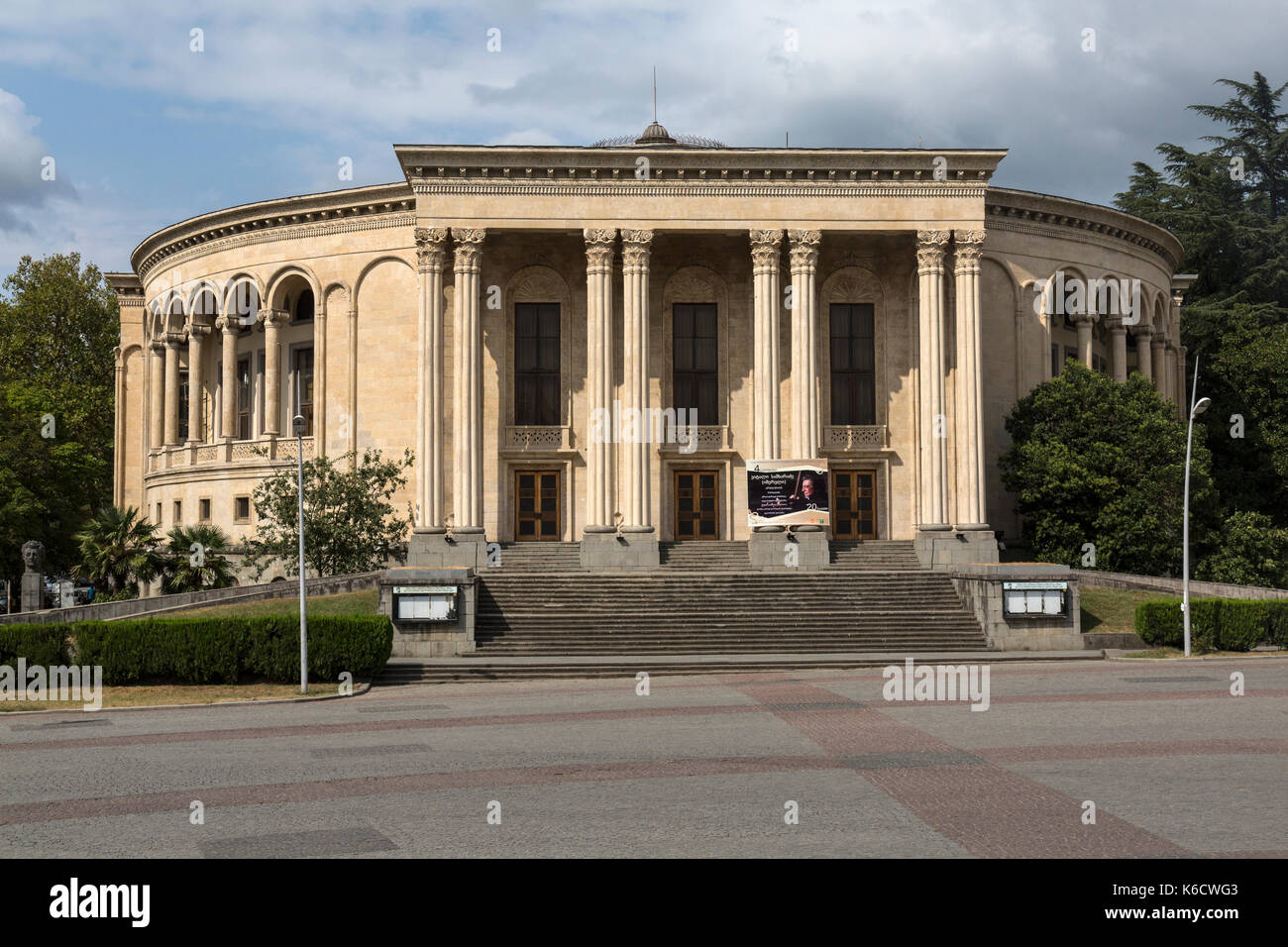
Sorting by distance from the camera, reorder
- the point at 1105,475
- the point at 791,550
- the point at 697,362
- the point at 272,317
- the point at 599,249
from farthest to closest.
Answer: the point at 272,317, the point at 697,362, the point at 599,249, the point at 1105,475, the point at 791,550

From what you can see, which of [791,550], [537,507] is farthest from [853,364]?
[537,507]

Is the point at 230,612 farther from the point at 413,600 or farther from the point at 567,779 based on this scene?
the point at 567,779

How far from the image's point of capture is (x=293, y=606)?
36.7 metres

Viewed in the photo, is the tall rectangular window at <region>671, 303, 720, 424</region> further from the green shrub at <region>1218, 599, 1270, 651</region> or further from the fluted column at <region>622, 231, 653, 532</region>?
the green shrub at <region>1218, 599, 1270, 651</region>

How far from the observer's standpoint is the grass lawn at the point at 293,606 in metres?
36.1

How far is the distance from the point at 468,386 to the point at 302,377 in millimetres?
12561

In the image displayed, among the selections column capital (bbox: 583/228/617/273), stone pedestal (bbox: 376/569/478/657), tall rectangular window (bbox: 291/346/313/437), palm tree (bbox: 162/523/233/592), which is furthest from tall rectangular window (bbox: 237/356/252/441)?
stone pedestal (bbox: 376/569/478/657)

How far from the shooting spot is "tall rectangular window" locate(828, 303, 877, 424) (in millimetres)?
47781

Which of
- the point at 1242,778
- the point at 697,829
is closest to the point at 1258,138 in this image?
the point at 1242,778

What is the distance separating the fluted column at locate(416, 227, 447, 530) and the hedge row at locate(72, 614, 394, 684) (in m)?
13.9

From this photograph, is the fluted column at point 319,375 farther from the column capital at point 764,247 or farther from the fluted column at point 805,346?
the fluted column at point 805,346

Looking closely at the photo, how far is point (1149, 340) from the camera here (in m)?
55.9

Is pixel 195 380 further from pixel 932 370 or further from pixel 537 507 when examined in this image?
pixel 932 370

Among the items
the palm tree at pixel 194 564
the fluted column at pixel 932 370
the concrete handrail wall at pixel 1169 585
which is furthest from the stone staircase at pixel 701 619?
the palm tree at pixel 194 564
